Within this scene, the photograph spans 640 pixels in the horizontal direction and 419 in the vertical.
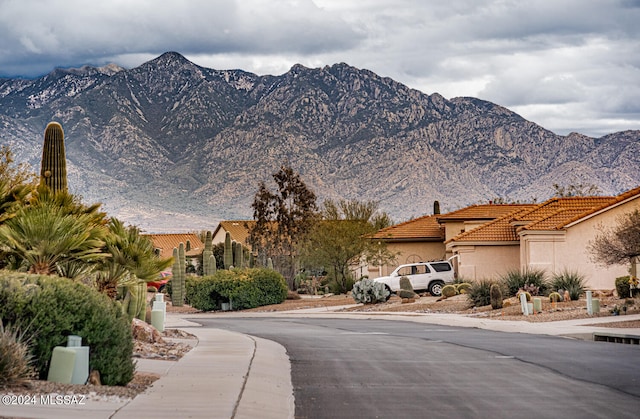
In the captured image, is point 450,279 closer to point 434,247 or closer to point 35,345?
point 434,247

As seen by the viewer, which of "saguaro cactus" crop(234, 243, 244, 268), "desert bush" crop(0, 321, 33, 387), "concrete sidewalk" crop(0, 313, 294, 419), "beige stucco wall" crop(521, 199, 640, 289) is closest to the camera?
"concrete sidewalk" crop(0, 313, 294, 419)

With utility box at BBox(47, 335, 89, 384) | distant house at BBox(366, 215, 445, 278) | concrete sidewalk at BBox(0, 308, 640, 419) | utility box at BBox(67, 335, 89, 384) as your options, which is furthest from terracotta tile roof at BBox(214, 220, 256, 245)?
utility box at BBox(47, 335, 89, 384)

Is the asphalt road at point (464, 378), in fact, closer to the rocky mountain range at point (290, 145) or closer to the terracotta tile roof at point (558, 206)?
the terracotta tile roof at point (558, 206)

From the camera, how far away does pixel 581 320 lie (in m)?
32.2

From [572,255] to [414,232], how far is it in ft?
69.0

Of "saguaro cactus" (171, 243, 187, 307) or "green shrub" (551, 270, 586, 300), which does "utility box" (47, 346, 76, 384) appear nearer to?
"green shrub" (551, 270, 586, 300)

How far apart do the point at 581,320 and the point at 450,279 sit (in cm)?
2338

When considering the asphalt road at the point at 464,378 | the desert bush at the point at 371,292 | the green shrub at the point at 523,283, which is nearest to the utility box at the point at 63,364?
the asphalt road at the point at 464,378

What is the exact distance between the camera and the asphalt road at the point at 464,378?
12852mm

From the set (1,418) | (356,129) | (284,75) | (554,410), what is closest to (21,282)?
(1,418)

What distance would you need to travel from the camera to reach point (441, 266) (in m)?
56.3

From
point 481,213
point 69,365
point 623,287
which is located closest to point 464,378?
point 69,365

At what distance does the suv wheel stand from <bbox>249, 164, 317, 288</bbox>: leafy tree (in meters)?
15.5

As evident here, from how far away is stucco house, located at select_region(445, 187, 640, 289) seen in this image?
155 ft
